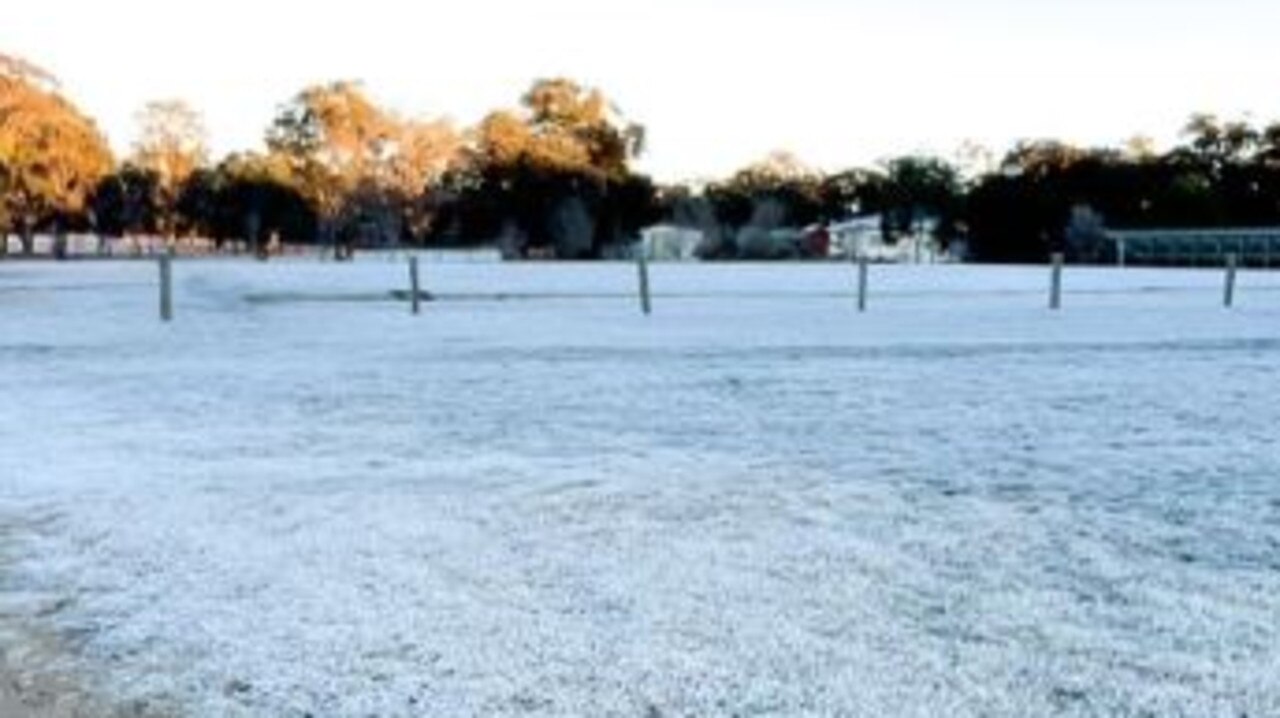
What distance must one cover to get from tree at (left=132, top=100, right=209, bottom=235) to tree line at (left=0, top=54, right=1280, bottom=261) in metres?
0.14

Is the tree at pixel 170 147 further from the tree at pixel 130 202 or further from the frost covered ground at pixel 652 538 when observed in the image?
the frost covered ground at pixel 652 538

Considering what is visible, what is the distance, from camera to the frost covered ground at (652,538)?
4336 millimetres

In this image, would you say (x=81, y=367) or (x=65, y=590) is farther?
(x=81, y=367)

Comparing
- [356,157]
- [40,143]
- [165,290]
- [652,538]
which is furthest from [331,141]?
[652,538]

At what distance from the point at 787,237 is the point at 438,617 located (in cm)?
10012

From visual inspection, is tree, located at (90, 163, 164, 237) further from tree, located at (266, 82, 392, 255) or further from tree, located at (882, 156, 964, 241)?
tree, located at (882, 156, 964, 241)

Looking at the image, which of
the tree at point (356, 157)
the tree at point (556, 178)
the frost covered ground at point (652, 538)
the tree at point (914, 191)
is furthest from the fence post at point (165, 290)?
the tree at point (914, 191)

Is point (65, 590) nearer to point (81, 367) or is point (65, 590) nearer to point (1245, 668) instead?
point (1245, 668)

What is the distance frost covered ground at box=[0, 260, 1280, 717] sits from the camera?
4.34m

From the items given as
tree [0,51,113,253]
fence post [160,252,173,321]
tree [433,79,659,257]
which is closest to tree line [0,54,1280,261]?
tree [433,79,659,257]

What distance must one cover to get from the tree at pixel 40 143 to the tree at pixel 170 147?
173 feet

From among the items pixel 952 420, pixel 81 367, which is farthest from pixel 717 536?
pixel 81 367

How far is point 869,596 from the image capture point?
206 inches

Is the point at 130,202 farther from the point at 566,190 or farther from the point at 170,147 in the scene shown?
the point at 566,190
